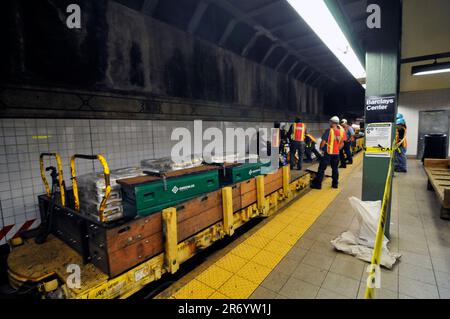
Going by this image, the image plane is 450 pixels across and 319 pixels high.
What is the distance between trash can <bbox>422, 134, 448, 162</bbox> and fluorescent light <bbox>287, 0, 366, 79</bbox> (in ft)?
25.2

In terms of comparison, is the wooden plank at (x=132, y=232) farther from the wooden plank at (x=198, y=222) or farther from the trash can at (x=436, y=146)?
the trash can at (x=436, y=146)

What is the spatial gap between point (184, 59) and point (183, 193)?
152 inches

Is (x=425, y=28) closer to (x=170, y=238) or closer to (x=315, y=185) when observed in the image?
(x=315, y=185)

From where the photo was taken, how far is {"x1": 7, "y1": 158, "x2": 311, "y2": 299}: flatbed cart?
6.74ft

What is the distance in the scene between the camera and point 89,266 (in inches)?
90.4

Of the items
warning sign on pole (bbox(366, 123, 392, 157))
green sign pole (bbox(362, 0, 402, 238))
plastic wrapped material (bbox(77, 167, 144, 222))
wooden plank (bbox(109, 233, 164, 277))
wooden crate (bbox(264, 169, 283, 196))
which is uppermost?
green sign pole (bbox(362, 0, 402, 238))

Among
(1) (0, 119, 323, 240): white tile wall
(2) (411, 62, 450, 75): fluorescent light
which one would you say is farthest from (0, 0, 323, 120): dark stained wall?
(2) (411, 62, 450, 75): fluorescent light

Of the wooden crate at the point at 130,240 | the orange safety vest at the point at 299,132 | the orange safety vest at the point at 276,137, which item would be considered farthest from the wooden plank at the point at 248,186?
the orange safety vest at the point at 299,132

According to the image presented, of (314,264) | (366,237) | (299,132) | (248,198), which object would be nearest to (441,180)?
(366,237)

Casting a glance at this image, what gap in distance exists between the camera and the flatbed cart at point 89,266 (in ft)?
6.74

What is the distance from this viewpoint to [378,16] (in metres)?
3.37

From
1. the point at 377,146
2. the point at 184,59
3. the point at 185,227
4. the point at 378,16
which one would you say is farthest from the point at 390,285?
the point at 184,59

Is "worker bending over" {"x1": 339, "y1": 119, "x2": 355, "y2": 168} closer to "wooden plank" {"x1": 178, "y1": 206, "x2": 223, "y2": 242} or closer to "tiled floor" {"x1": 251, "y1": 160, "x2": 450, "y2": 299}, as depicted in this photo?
"tiled floor" {"x1": 251, "y1": 160, "x2": 450, "y2": 299}
